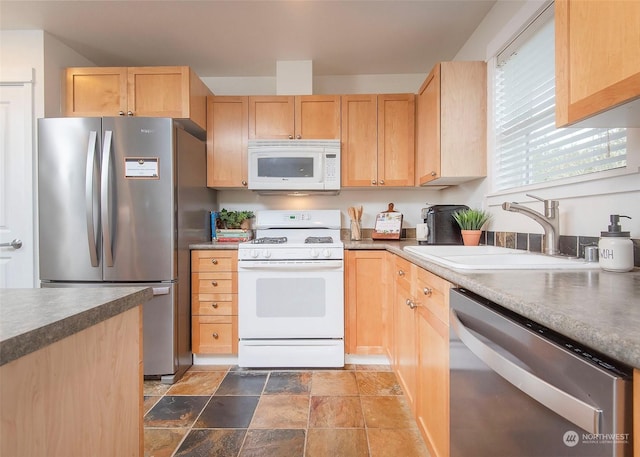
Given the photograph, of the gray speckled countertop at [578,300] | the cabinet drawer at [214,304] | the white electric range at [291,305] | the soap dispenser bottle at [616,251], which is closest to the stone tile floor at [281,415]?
the white electric range at [291,305]

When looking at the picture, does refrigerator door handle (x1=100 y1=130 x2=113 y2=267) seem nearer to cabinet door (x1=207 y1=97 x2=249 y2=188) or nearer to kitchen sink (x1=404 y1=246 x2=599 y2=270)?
cabinet door (x1=207 y1=97 x2=249 y2=188)

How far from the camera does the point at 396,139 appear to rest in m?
2.59

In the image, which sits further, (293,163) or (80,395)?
(293,163)

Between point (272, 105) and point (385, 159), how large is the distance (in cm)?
108

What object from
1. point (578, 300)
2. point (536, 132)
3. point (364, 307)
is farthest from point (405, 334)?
point (536, 132)

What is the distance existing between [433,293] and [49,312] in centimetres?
118

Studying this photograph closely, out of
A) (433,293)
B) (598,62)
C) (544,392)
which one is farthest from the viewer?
(433,293)

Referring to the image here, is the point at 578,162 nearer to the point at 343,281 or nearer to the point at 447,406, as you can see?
the point at 447,406

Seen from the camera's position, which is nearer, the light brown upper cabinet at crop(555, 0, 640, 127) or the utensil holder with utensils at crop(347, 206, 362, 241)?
the light brown upper cabinet at crop(555, 0, 640, 127)

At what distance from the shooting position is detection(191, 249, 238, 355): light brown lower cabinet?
90.2 inches

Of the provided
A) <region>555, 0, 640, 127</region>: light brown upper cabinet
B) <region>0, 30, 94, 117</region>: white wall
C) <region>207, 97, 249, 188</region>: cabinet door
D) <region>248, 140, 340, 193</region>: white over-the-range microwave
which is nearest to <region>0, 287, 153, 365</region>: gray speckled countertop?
<region>555, 0, 640, 127</region>: light brown upper cabinet

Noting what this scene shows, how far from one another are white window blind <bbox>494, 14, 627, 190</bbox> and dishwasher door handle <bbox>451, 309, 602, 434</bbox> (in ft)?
3.19

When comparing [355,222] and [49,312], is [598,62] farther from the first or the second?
[355,222]

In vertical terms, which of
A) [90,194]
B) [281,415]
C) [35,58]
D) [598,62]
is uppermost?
[35,58]
